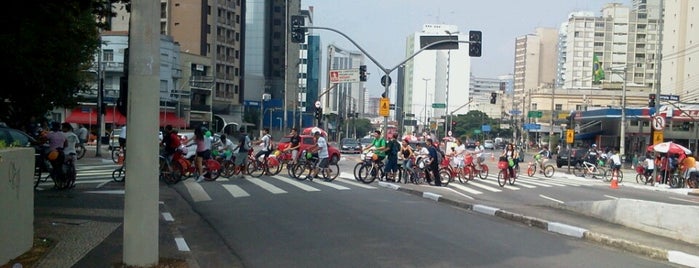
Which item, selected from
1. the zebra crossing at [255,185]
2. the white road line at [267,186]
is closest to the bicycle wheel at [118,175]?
the zebra crossing at [255,185]

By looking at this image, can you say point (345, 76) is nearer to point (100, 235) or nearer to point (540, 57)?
point (100, 235)

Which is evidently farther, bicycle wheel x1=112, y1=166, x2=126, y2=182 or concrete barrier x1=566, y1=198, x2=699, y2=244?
bicycle wheel x1=112, y1=166, x2=126, y2=182

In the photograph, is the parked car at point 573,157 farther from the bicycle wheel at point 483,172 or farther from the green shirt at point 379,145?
the green shirt at point 379,145

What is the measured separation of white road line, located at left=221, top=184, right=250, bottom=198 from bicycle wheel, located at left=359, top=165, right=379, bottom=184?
4886mm

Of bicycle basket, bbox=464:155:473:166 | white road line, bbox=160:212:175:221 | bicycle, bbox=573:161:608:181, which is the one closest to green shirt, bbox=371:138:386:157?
bicycle basket, bbox=464:155:473:166

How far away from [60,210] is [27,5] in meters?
3.86

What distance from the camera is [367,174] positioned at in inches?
915

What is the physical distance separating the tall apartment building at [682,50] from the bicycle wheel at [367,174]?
61.0 m

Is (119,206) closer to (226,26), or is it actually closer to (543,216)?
(543,216)

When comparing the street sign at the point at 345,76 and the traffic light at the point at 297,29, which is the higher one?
the traffic light at the point at 297,29

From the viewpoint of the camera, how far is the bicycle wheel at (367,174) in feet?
76.0

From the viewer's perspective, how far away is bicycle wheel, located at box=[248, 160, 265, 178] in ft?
79.5

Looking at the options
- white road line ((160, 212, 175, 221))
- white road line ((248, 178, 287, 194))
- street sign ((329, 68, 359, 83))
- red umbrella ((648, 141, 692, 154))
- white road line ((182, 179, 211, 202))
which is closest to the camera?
white road line ((160, 212, 175, 221))

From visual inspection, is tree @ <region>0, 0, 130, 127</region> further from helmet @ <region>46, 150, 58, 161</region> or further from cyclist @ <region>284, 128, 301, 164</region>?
cyclist @ <region>284, 128, 301, 164</region>
